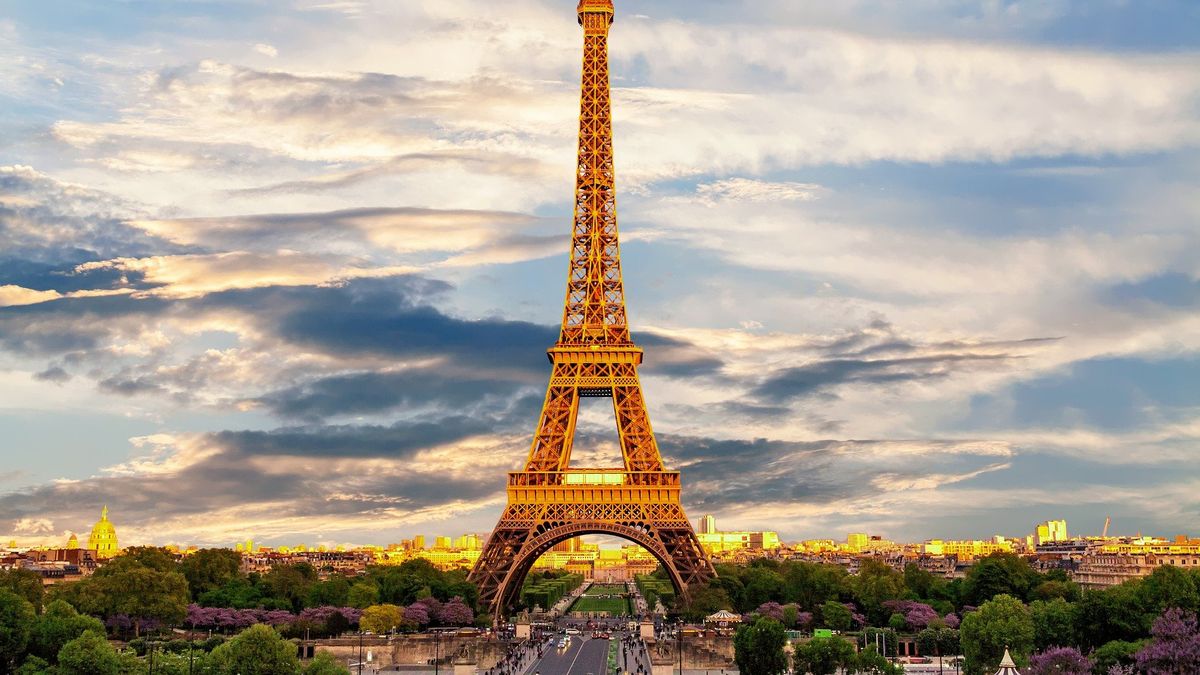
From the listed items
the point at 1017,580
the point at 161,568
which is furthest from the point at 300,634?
the point at 1017,580

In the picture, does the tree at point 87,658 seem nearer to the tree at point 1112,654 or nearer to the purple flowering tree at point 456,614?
the purple flowering tree at point 456,614

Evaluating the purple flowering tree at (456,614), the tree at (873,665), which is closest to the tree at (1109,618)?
the tree at (873,665)

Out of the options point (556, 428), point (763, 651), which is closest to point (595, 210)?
point (556, 428)

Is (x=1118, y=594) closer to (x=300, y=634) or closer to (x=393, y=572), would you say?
(x=300, y=634)

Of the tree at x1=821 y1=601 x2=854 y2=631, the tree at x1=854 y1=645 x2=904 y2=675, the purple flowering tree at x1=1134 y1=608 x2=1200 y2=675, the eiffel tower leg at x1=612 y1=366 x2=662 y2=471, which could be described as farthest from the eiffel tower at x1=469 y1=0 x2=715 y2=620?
the purple flowering tree at x1=1134 y1=608 x2=1200 y2=675

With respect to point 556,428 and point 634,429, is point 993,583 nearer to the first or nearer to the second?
point 634,429

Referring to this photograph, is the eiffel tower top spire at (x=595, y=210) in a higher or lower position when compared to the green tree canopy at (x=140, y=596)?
higher
